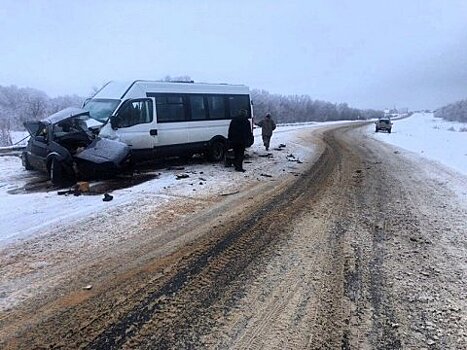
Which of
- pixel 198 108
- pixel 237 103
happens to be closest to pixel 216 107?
pixel 198 108

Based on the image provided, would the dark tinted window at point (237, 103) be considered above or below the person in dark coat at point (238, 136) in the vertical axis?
above

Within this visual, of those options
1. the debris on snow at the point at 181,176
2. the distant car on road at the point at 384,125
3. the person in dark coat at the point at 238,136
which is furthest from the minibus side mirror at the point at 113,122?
the distant car on road at the point at 384,125

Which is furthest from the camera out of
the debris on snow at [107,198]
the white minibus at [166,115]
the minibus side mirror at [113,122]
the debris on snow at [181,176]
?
the white minibus at [166,115]

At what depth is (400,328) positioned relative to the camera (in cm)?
311

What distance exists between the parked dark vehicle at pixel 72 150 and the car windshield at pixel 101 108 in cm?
23

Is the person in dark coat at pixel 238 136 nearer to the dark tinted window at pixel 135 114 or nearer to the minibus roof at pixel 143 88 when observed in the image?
the minibus roof at pixel 143 88

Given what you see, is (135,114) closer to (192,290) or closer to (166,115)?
(166,115)

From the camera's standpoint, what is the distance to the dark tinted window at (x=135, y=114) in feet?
32.9

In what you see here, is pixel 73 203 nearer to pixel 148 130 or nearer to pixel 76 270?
pixel 76 270

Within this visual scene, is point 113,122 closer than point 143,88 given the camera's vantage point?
Yes

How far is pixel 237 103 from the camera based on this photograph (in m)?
13.4

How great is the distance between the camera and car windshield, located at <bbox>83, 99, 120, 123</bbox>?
1003 centimetres

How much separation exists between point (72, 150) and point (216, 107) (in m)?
5.06

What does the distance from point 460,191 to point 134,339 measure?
806 centimetres
